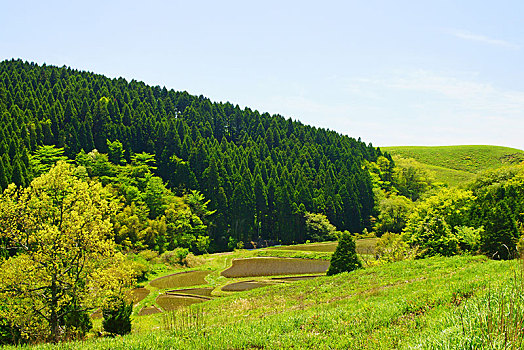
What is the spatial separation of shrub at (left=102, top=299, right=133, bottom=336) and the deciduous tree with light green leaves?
51 centimetres

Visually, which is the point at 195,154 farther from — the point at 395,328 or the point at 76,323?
the point at 395,328

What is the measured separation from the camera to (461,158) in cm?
13125

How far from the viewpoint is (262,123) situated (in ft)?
350

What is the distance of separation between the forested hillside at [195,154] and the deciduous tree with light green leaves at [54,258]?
127 feet

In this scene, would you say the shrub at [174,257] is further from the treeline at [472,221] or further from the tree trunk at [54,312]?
the tree trunk at [54,312]

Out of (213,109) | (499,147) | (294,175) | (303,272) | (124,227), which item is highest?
(213,109)

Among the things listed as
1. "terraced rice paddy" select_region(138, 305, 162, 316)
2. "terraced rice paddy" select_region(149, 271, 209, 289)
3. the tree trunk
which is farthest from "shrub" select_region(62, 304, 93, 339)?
"terraced rice paddy" select_region(149, 271, 209, 289)

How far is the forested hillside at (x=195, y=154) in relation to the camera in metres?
64.0

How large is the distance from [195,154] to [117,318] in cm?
6013

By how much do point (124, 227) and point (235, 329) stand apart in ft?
122

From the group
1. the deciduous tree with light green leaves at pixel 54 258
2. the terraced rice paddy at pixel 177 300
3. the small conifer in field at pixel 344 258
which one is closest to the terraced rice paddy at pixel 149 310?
the terraced rice paddy at pixel 177 300

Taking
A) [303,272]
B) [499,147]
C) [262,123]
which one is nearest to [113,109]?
[262,123]

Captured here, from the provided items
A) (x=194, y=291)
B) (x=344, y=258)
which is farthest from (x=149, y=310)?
(x=344, y=258)

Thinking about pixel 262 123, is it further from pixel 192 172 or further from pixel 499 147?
pixel 499 147
